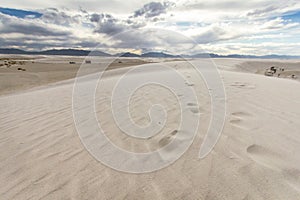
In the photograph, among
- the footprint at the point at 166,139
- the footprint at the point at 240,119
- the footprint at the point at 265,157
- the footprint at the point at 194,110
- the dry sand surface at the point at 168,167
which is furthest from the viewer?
the footprint at the point at 194,110

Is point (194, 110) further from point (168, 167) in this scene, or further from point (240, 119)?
point (168, 167)

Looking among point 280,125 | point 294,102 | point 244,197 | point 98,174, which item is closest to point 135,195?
point 98,174

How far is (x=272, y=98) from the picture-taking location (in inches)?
219

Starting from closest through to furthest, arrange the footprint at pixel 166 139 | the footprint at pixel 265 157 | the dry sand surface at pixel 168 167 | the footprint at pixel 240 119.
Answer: the dry sand surface at pixel 168 167
the footprint at pixel 265 157
the footprint at pixel 166 139
the footprint at pixel 240 119

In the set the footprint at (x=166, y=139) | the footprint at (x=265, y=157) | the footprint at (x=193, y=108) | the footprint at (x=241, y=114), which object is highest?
the footprint at (x=265, y=157)

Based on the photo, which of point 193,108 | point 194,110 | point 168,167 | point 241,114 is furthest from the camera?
point 193,108

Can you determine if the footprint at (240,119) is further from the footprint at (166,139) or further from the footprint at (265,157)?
the footprint at (166,139)

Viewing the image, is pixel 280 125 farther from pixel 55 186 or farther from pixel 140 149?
pixel 55 186

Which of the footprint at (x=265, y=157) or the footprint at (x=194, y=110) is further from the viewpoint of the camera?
the footprint at (x=194, y=110)

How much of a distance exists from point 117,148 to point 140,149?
1.02 feet

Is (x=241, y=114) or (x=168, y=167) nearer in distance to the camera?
(x=168, y=167)

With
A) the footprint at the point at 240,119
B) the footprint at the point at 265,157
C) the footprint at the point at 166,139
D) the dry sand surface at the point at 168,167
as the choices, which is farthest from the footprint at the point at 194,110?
the footprint at the point at 265,157

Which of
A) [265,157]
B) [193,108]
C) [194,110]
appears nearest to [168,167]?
[265,157]

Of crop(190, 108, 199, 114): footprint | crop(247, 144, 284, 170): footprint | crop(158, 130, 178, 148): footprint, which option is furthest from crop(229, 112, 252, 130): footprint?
crop(158, 130, 178, 148): footprint
